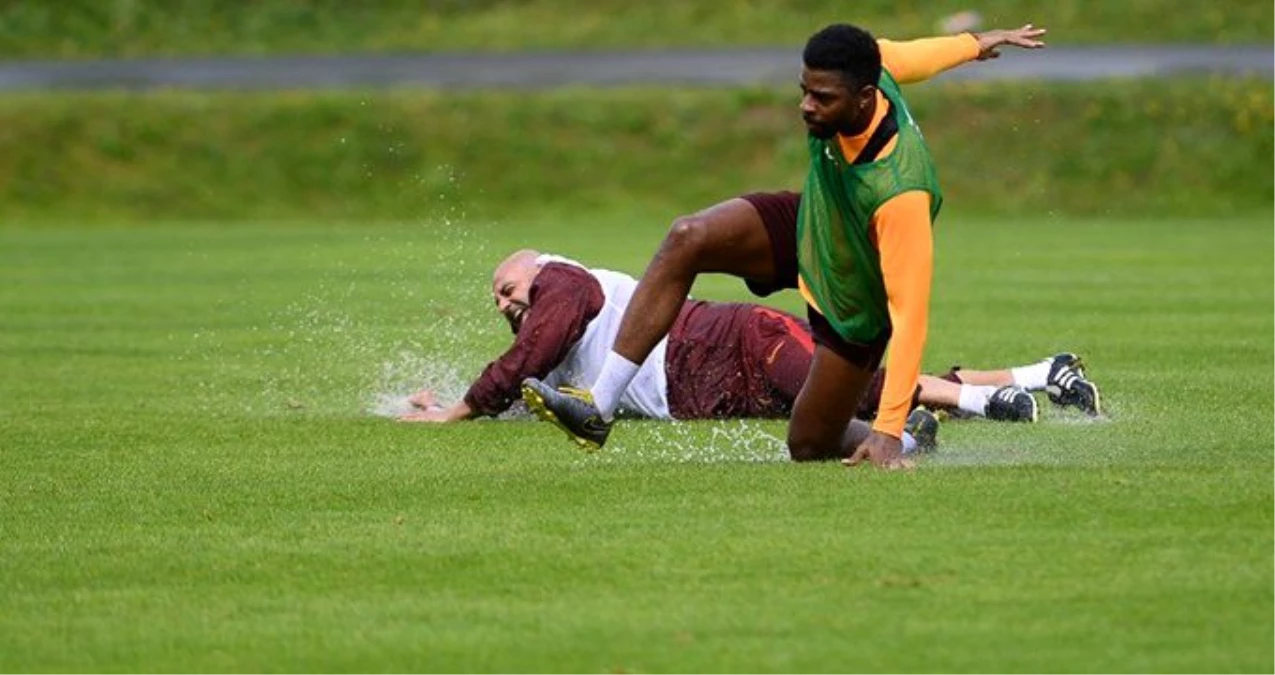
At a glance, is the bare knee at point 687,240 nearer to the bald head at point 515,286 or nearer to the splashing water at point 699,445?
the splashing water at point 699,445

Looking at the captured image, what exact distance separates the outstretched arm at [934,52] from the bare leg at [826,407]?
1.25m

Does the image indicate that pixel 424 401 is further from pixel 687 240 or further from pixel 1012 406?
pixel 687 240

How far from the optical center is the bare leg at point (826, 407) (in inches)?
435

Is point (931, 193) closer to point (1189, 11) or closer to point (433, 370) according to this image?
point (433, 370)

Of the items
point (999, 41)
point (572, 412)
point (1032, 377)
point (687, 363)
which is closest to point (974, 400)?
point (1032, 377)

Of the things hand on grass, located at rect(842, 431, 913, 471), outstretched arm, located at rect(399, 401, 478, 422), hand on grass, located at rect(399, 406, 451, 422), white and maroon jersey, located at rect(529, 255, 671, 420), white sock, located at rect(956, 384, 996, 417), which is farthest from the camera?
hand on grass, located at rect(399, 406, 451, 422)

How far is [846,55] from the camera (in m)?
10.2

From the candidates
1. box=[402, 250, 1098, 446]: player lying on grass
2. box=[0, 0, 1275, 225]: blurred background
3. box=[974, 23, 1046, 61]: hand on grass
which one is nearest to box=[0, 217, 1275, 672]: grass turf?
box=[402, 250, 1098, 446]: player lying on grass

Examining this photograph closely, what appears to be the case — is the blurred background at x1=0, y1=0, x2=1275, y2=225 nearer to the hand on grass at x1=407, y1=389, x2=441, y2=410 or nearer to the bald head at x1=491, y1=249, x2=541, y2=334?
the hand on grass at x1=407, y1=389, x2=441, y2=410

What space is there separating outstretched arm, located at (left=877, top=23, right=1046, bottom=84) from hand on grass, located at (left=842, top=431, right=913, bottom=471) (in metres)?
1.58

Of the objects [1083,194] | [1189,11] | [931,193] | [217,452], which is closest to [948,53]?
[931,193]

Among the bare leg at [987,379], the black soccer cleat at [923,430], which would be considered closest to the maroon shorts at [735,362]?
the bare leg at [987,379]

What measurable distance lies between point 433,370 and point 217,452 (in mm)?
3767

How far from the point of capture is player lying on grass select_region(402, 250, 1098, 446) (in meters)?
12.9
